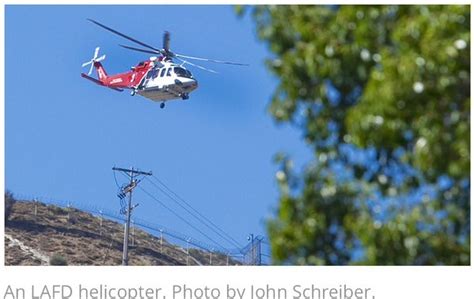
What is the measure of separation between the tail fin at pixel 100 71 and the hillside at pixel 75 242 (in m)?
→ 7.83

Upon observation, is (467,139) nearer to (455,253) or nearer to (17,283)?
(455,253)

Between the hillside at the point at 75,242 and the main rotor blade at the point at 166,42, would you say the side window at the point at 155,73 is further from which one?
the hillside at the point at 75,242

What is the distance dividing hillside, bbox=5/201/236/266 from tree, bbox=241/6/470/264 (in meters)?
41.5

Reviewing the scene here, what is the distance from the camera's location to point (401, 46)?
1218cm

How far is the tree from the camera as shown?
11961 mm

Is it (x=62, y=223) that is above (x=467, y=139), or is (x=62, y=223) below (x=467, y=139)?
above

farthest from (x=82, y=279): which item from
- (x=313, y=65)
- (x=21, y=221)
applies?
(x=21, y=221)

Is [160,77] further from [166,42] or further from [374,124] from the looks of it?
[374,124]

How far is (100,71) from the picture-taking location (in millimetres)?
58219

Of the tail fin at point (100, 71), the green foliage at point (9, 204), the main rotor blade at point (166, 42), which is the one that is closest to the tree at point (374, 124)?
the main rotor blade at point (166, 42)

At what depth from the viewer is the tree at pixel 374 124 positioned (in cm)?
1196

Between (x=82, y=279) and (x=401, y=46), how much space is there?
8.41 m

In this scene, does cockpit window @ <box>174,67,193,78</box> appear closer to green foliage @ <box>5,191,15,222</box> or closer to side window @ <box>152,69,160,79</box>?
side window @ <box>152,69,160,79</box>

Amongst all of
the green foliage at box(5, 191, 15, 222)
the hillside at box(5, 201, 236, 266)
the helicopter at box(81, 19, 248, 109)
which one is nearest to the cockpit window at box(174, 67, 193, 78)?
the helicopter at box(81, 19, 248, 109)
